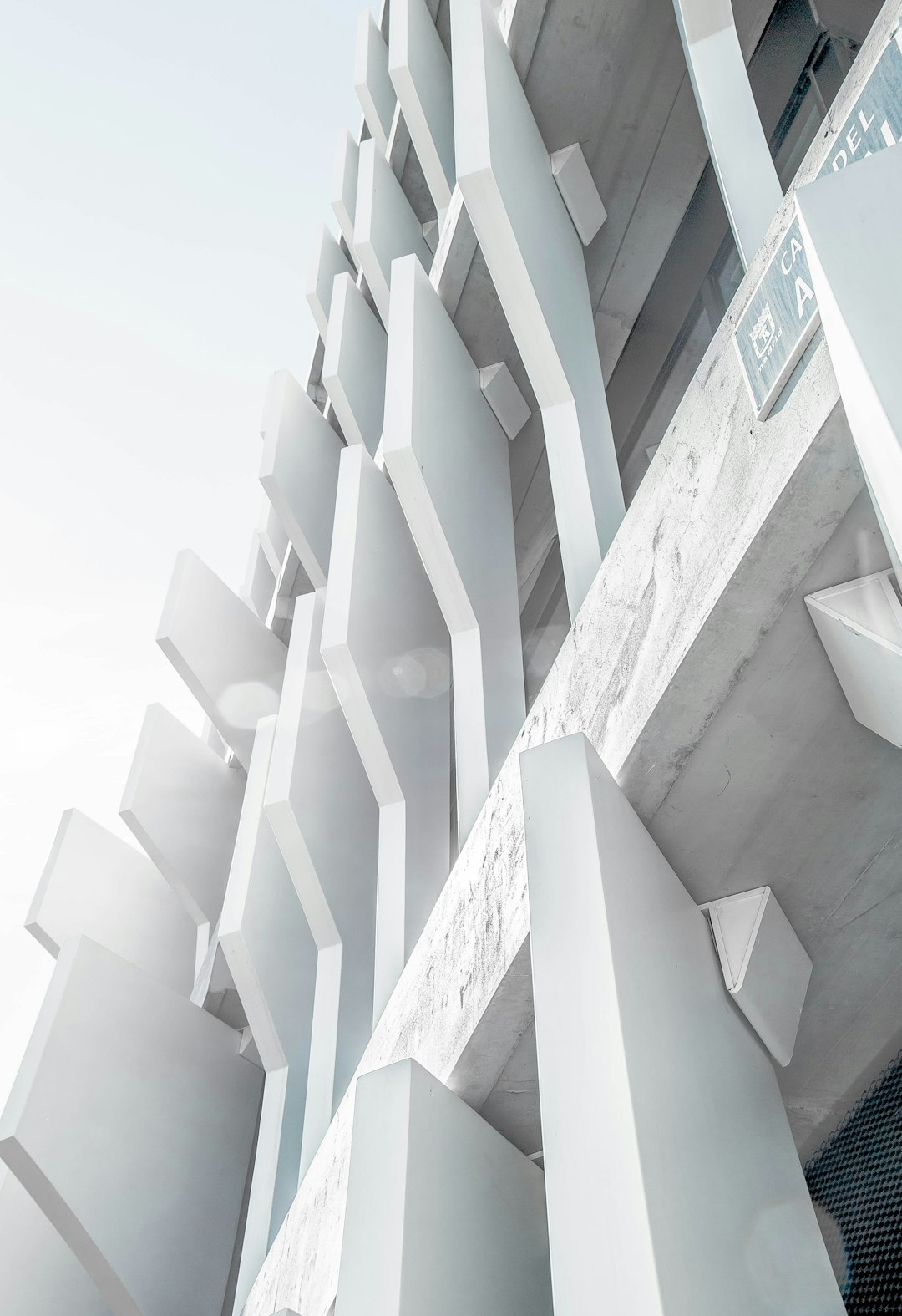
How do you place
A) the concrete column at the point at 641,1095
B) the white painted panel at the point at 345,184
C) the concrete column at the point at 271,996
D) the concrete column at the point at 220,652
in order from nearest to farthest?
the concrete column at the point at 641,1095
the concrete column at the point at 271,996
the concrete column at the point at 220,652
the white painted panel at the point at 345,184

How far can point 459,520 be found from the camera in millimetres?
4562

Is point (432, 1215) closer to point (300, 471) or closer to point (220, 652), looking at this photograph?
point (300, 471)

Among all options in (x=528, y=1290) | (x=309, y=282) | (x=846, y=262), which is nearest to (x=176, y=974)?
(x=309, y=282)

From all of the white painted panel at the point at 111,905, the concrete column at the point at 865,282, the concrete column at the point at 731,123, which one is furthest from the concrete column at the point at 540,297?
the white painted panel at the point at 111,905

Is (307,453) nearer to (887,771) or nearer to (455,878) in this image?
(455,878)

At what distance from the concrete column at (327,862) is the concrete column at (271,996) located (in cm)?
46

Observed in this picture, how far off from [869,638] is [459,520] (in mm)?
2731

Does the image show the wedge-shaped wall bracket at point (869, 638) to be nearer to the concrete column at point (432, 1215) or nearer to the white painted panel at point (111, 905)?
the concrete column at point (432, 1215)

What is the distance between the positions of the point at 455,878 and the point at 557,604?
10.9 feet

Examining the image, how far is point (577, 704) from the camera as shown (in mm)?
2945

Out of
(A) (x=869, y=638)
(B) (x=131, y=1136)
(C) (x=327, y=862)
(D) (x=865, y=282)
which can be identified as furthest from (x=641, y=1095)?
(B) (x=131, y=1136)

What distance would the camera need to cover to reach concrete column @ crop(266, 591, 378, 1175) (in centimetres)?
537

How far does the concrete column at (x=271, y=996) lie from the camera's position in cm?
572

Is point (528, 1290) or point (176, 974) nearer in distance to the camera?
point (528, 1290)
